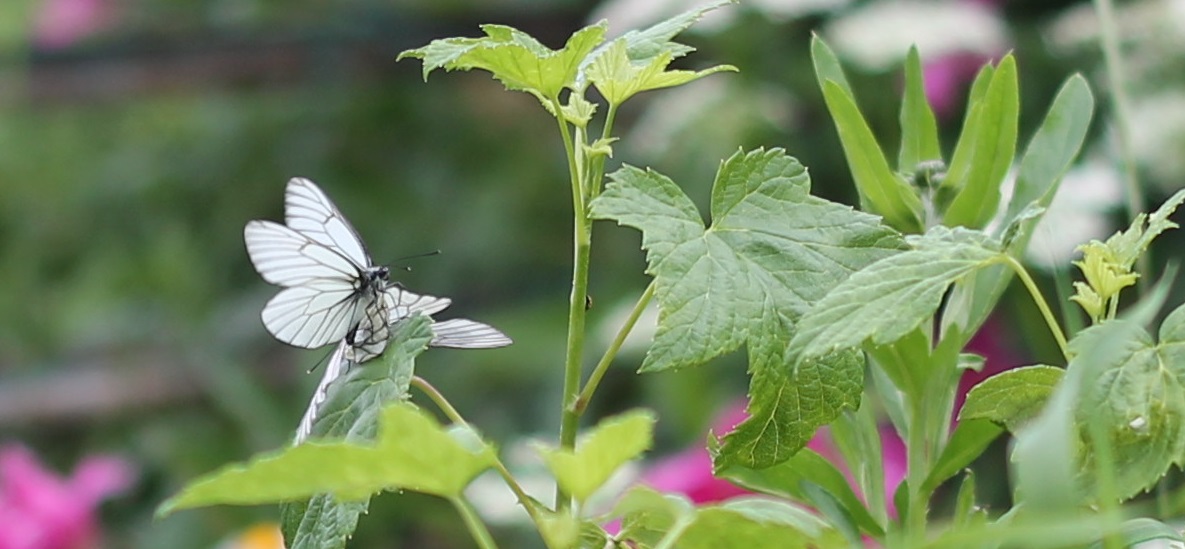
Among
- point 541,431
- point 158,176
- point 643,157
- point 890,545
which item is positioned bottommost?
point 541,431

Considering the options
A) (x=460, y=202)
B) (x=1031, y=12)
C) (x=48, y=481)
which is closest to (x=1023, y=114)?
(x=1031, y=12)

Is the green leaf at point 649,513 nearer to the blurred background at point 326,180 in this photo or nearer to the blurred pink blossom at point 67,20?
the blurred background at point 326,180

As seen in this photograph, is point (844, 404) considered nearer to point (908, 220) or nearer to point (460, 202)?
point (908, 220)

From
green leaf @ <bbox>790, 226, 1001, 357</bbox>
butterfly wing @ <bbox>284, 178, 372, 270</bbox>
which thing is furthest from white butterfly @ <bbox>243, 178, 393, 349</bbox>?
green leaf @ <bbox>790, 226, 1001, 357</bbox>

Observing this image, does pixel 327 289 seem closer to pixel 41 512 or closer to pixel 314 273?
pixel 314 273

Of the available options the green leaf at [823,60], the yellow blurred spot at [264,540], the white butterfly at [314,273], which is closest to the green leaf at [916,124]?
the green leaf at [823,60]

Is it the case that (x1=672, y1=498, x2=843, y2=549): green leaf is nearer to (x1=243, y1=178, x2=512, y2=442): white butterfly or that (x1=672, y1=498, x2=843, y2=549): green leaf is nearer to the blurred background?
(x1=243, y1=178, x2=512, y2=442): white butterfly

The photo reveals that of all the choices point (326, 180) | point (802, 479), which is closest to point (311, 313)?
point (802, 479)
